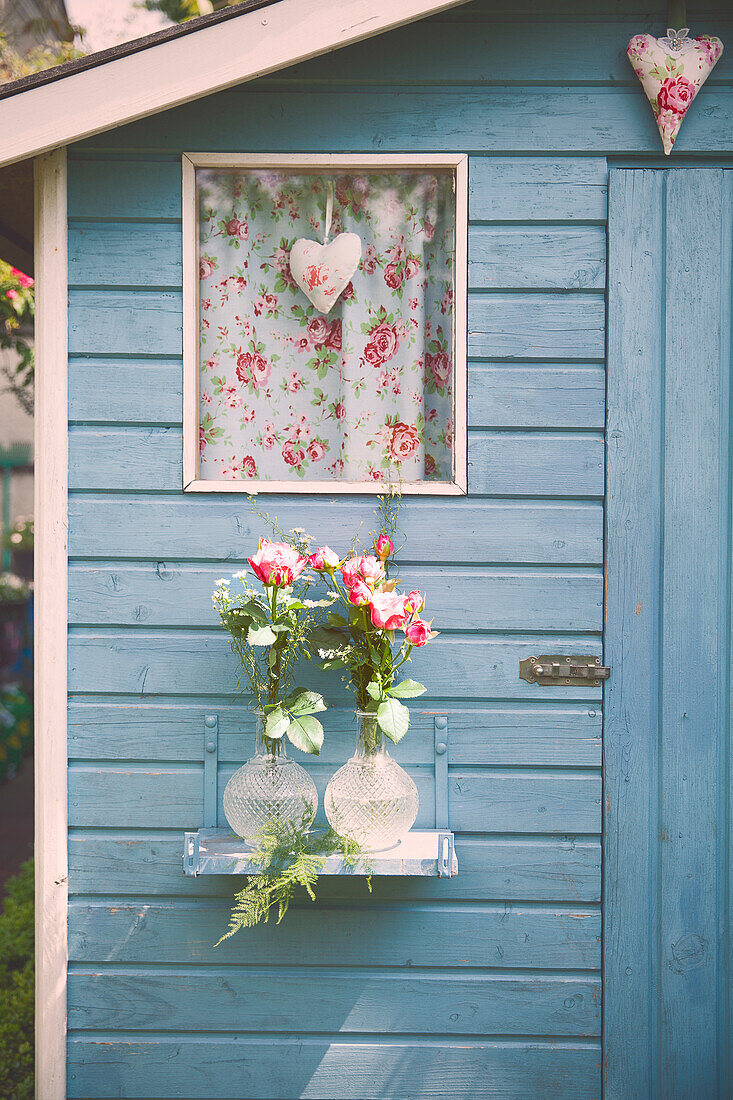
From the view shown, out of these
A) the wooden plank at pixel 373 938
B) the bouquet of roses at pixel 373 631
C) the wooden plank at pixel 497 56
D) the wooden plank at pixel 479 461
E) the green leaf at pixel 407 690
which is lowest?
the wooden plank at pixel 373 938

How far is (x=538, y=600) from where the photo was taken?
5.82ft

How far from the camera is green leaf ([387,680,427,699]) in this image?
5.26ft

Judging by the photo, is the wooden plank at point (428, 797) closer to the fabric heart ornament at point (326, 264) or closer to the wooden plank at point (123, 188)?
the fabric heart ornament at point (326, 264)

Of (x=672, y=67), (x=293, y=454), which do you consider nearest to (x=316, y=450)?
(x=293, y=454)

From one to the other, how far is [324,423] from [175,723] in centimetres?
83

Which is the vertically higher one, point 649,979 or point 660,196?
point 660,196

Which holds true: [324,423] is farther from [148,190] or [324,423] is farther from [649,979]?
[649,979]

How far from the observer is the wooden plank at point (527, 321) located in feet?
5.77

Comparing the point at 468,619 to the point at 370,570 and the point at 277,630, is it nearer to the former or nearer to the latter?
the point at 370,570

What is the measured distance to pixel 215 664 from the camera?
1.78 m

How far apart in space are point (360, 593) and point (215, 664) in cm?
45

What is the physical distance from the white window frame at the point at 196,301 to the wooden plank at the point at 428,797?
0.68 meters

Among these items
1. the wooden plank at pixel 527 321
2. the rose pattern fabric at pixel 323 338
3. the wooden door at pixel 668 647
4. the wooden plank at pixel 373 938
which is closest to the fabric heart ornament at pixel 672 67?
the wooden door at pixel 668 647

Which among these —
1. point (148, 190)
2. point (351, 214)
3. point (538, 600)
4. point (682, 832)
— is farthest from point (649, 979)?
point (148, 190)
